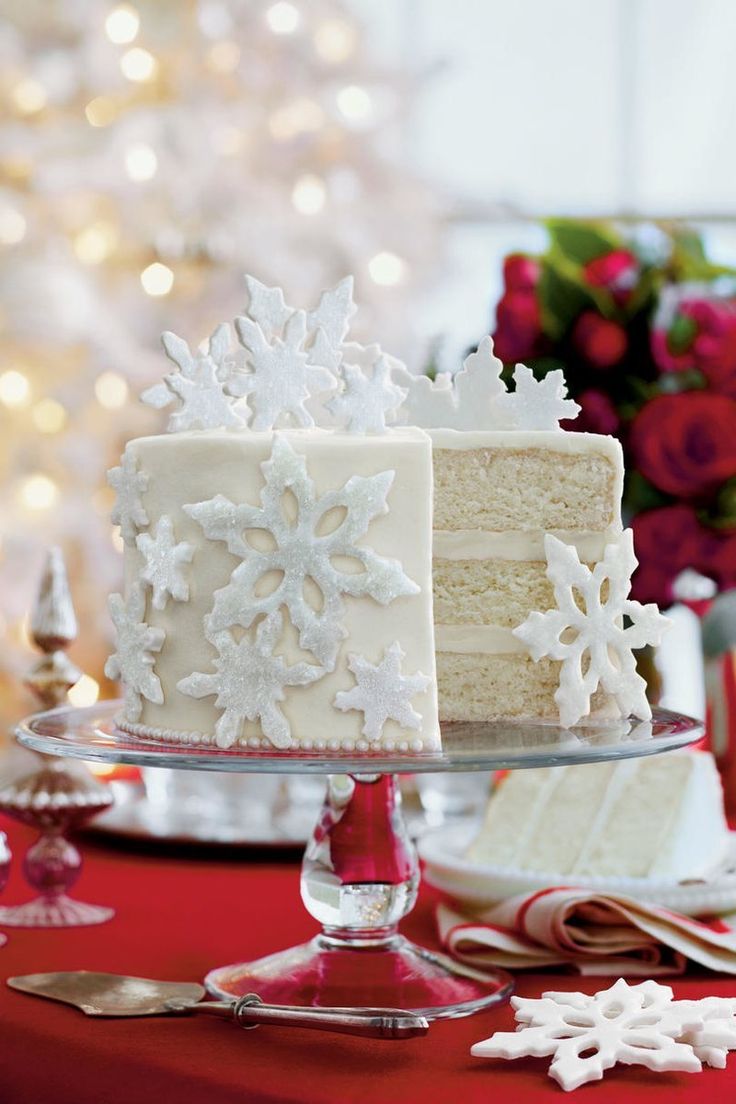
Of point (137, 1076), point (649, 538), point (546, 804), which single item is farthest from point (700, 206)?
point (137, 1076)

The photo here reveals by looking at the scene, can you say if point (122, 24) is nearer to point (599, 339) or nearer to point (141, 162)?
point (141, 162)

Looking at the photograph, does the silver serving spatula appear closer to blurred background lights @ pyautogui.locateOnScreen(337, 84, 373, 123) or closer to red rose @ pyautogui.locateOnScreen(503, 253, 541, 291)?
red rose @ pyautogui.locateOnScreen(503, 253, 541, 291)

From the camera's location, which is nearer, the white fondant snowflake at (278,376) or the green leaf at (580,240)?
the white fondant snowflake at (278,376)

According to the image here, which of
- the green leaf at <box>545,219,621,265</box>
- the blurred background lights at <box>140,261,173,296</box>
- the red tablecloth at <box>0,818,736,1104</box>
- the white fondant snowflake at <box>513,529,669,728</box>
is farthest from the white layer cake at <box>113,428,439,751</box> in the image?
the blurred background lights at <box>140,261,173,296</box>

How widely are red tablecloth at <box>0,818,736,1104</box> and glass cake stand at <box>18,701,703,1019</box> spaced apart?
64 mm

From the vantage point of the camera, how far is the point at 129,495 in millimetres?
1300

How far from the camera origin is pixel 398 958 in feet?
4.27

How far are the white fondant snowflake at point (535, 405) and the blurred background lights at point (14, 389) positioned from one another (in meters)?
2.03

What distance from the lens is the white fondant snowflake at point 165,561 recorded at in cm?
124

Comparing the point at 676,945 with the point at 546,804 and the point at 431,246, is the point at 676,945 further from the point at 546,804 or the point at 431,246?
the point at 431,246

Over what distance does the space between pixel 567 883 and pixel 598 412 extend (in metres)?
0.66

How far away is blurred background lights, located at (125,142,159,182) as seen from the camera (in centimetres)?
328

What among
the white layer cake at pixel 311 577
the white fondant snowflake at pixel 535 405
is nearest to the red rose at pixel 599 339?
the white fondant snowflake at pixel 535 405

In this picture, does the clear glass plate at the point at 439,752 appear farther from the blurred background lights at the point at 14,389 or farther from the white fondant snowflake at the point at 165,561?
the blurred background lights at the point at 14,389
